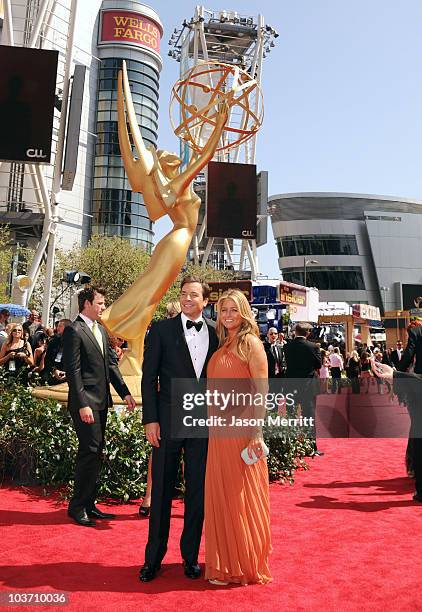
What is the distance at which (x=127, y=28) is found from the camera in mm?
59969

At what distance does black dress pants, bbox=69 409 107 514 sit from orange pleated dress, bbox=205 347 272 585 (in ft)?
5.17

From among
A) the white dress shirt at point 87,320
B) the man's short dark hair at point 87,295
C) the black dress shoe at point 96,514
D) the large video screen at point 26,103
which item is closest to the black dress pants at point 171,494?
the black dress shoe at point 96,514

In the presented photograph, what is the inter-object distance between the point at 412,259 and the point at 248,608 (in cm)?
7428

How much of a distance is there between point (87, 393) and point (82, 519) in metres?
1.09

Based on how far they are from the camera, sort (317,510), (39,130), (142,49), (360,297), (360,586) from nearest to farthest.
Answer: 1. (360,586)
2. (317,510)
3. (39,130)
4. (142,49)
5. (360,297)

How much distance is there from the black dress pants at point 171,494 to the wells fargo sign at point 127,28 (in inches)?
2497

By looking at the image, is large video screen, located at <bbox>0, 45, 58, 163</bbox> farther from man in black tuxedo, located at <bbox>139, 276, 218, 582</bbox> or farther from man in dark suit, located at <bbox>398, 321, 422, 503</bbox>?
man in black tuxedo, located at <bbox>139, 276, 218, 582</bbox>

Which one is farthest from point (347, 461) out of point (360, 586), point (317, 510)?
point (360, 586)

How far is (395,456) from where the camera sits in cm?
838

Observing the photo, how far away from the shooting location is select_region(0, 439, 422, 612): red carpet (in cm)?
337

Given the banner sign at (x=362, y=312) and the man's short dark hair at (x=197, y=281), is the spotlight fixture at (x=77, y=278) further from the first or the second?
the banner sign at (x=362, y=312)

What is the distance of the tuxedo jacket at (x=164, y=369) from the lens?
3.70m

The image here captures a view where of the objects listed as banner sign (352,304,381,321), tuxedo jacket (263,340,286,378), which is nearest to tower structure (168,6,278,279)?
banner sign (352,304,381,321)

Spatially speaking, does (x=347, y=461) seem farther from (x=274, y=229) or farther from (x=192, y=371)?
(x=274, y=229)
